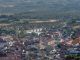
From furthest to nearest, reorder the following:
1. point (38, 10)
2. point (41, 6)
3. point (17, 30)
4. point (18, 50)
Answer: point (41, 6) < point (38, 10) < point (17, 30) < point (18, 50)

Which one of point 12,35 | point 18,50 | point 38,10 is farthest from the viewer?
point 38,10

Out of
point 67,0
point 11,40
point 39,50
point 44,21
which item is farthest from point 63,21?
point 67,0

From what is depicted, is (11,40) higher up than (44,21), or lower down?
higher up

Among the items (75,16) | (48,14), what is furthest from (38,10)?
(75,16)

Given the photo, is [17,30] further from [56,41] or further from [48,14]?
[48,14]

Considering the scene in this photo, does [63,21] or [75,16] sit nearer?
[63,21]

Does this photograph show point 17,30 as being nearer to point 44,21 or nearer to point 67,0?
point 44,21

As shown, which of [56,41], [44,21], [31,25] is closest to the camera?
[56,41]

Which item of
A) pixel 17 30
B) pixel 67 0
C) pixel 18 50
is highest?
pixel 18 50

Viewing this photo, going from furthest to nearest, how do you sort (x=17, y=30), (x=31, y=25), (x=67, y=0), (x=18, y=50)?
1. (x=67, y=0)
2. (x=31, y=25)
3. (x=17, y=30)
4. (x=18, y=50)
